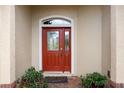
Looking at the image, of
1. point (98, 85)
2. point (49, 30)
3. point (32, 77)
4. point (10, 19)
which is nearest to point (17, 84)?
point (32, 77)

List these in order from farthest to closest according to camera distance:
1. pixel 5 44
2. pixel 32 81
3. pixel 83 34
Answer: pixel 83 34 → pixel 32 81 → pixel 5 44

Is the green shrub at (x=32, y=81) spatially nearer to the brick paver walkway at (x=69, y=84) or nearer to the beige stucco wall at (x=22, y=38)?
the beige stucco wall at (x=22, y=38)

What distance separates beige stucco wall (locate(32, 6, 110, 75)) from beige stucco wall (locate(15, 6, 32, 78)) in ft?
1.41

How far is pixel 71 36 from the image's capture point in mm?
9328

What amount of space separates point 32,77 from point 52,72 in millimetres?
2910

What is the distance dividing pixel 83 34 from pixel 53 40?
1479mm

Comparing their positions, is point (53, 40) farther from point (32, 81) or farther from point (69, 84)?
point (32, 81)

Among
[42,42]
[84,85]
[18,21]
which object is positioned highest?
[18,21]

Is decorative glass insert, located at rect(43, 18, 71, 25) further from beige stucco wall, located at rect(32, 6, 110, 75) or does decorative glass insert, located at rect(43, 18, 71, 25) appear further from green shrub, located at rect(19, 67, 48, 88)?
green shrub, located at rect(19, 67, 48, 88)

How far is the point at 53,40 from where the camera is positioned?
9586mm

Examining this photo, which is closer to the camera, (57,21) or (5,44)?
(5,44)

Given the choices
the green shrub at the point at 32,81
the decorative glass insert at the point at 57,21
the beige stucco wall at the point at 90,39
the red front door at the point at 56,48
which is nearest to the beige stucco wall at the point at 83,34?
the beige stucco wall at the point at 90,39

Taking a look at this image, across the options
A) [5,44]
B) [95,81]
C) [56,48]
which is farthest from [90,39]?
[5,44]

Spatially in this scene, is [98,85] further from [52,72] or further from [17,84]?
[52,72]
